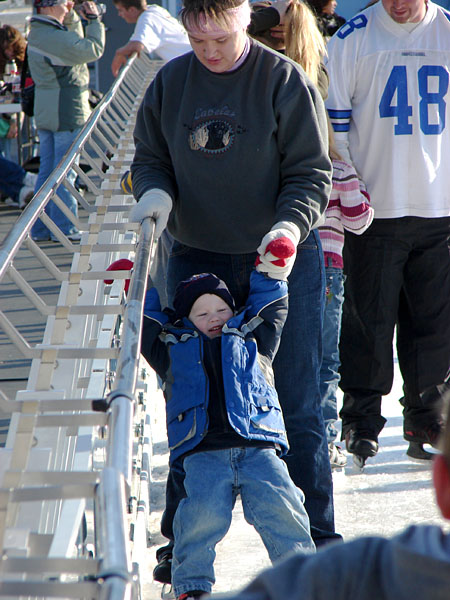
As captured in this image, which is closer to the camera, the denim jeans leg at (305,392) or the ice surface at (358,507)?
the denim jeans leg at (305,392)

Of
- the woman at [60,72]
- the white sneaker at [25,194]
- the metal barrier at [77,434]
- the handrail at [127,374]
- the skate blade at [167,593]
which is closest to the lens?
the metal barrier at [77,434]

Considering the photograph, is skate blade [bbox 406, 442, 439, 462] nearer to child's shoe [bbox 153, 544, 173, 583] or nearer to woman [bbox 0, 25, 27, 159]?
child's shoe [bbox 153, 544, 173, 583]

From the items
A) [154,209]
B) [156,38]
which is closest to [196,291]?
[154,209]

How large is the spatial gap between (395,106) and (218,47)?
Result: 1375 millimetres

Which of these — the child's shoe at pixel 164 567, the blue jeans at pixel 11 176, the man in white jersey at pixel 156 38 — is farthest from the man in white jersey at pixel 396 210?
the blue jeans at pixel 11 176

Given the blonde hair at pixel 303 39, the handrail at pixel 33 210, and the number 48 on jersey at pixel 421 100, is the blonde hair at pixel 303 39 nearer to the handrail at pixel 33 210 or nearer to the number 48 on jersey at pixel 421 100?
the number 48 on jersey at pixel 421 100

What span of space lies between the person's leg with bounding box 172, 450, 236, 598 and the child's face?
1.25 feet

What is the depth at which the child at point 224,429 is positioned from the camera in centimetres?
244

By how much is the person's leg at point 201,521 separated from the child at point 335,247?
4.34 ft

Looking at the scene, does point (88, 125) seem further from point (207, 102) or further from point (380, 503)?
point (380, 503)

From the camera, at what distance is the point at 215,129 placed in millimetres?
2723

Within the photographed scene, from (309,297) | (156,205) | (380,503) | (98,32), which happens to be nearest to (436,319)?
(380,503)

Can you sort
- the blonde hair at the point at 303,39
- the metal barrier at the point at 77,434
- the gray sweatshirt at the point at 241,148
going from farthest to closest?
the blonde hair at the point at 303,39, the gray sweatshirt at the point at 241,148, the metal barrier at the point at 77,434

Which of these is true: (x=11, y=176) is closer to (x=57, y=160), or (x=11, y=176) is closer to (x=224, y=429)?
(x=57, y=160)
